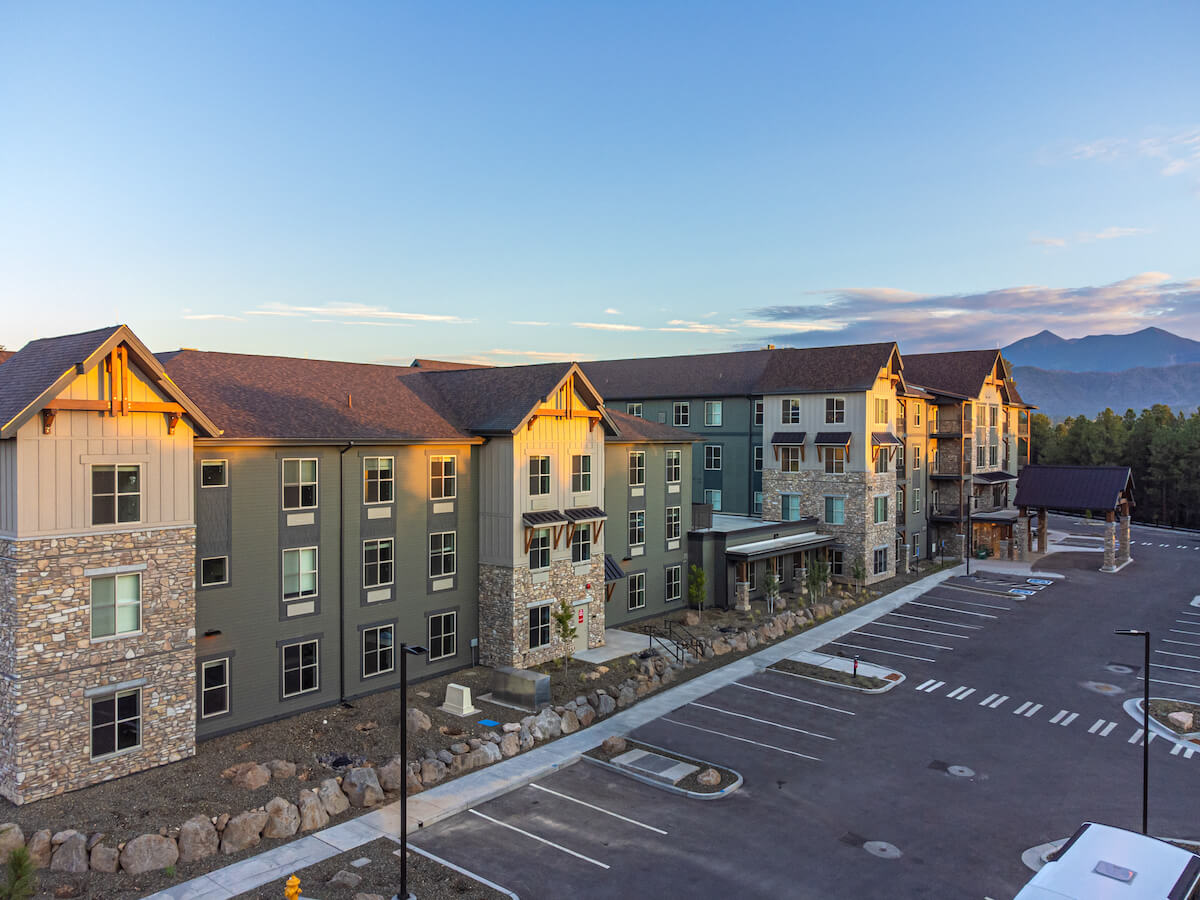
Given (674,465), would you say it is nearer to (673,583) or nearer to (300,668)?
(673,583)

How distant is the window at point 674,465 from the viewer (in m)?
42.9

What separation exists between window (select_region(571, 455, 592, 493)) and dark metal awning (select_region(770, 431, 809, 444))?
2081 cm

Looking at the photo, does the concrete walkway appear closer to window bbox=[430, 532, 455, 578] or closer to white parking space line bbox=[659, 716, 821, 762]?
white parking space line bbox=[659, 716, 821, 762]

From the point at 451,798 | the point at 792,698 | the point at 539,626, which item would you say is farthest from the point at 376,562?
the point at 792,698

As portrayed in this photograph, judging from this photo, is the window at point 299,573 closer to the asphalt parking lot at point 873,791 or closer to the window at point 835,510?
the asphalt parking lot at point 873,791

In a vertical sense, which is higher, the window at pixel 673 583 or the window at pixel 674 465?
the window at pixel 674 465

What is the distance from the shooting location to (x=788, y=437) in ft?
171

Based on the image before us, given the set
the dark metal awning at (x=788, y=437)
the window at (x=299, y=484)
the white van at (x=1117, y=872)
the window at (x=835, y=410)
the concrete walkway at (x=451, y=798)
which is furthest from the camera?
the dark metal awning at (x=788, y=437)

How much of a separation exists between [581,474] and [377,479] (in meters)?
9.44

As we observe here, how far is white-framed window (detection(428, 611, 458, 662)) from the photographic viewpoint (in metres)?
30.8


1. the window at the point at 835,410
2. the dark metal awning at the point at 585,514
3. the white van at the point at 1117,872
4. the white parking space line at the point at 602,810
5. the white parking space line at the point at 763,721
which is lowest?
the white parking space line at the point at 763,721

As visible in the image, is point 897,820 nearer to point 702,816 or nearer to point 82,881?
point 702,816

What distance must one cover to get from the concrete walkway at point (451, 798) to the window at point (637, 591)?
7.27 metres

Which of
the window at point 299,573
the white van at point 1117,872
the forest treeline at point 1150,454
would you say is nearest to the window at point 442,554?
the window at point 299,573
